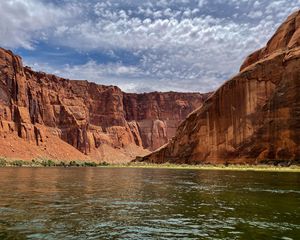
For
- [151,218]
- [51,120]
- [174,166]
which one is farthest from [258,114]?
[51,120]

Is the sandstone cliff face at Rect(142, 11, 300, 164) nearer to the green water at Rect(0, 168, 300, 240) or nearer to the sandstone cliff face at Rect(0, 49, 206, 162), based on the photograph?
the green water at Rect(0, 168, 300, 240)

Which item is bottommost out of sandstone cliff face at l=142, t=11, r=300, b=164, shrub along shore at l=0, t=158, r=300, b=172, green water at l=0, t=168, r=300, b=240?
green water at l=0, t=168, r=300, b=240

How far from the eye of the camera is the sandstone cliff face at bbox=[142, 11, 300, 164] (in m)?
76.1

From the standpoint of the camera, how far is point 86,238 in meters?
11.5

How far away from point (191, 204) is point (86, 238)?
9.40 meters

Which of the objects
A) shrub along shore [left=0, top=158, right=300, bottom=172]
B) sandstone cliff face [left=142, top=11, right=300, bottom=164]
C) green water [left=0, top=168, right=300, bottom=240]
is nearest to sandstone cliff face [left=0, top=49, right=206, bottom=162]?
shrub along shore [left=0, top=158, right=300, bottom=172]

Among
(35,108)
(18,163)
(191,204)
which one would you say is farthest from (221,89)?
(35,108)

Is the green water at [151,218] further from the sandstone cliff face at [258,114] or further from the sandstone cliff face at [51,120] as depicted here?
the sandstone cliff face at [51,120]

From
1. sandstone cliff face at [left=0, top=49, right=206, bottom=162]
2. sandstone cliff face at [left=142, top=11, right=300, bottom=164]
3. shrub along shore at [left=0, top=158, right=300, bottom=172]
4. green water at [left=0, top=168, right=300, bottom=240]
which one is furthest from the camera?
sandstone cliff face at [left=0, top=49, right=206, bottom=162]

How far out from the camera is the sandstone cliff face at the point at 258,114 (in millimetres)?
76125

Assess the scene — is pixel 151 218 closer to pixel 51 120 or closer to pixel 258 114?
pixel 258 114

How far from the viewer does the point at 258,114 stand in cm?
8356

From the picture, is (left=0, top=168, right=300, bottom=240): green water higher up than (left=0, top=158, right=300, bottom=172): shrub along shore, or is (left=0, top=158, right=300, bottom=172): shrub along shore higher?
(left=0, top=158, right=300, bottom=172): shrub along shore

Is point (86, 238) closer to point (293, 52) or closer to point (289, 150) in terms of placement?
point (289, 150)
